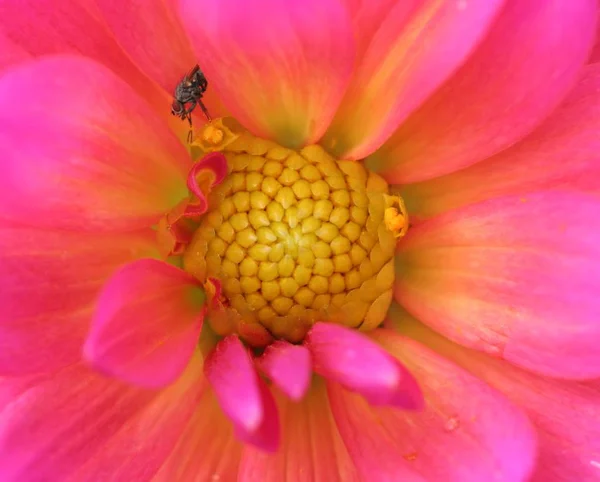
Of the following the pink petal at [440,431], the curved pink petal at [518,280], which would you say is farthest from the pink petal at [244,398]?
the curved pink petal at [518,280]

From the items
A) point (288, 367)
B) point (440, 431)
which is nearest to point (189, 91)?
point (288, 367)

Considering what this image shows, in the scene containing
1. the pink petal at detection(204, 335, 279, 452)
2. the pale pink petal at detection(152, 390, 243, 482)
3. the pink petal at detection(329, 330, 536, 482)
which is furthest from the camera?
the pale pink petal at detection(152, 390, 243, 482)

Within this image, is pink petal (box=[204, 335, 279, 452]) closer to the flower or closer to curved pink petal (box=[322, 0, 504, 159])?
the flower

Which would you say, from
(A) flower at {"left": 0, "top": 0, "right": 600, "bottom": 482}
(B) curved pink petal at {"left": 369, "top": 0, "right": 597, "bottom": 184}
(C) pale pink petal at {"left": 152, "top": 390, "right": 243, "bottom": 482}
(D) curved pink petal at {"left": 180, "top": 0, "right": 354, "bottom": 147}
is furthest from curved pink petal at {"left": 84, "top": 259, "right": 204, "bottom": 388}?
(B) curved pink petal at {"left": 369, "top": 0, "right": 597, "bottom": 184}

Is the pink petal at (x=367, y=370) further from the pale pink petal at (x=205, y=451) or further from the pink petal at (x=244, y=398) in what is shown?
the pale pink petal at (x=205, y=451)

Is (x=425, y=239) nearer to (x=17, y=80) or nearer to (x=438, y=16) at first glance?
(x=438, y=16)

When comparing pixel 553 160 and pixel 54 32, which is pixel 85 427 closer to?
pixel 54 32
